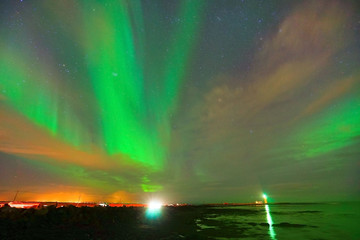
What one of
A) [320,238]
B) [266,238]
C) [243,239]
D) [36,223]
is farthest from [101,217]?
[320,238]

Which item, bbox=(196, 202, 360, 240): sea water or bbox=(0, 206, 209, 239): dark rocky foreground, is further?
bbox=(196, 202, 360, 240): sea water

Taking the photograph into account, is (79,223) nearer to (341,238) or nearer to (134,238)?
(134,238)

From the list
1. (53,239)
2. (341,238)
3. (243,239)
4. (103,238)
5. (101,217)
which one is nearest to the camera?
(53,239)

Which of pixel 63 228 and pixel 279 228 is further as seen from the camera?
pixel 279 228

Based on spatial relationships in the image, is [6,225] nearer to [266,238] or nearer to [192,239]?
[192,239]

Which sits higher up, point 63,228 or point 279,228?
point 63,228

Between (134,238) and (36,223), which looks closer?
(134,238)

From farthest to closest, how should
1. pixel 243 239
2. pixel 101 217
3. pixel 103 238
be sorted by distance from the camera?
pixel 101 217
pixel 243 239
pixel 103 238

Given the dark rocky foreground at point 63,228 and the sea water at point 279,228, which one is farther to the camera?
the sea water at point 279,228

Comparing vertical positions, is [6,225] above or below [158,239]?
above

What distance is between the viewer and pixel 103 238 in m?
19.6

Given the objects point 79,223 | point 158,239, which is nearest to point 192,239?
point 158,239

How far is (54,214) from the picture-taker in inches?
1113

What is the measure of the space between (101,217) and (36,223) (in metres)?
12.2
